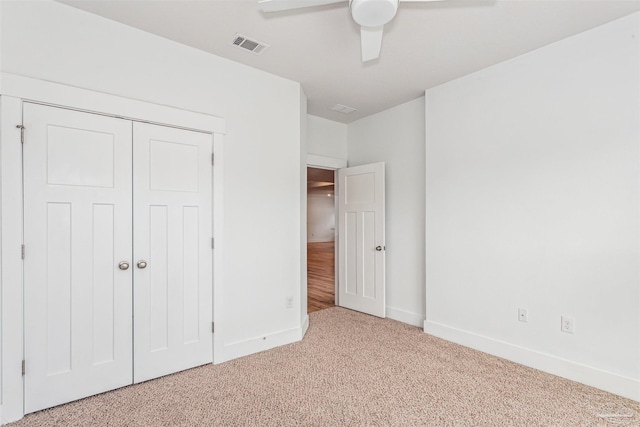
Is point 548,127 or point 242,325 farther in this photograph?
point 242,325

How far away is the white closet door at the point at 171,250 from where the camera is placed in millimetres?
2430

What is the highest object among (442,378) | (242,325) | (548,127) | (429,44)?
(429,44)

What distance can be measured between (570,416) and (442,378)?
78 cm

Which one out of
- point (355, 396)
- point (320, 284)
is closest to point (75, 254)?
point (355, 396)

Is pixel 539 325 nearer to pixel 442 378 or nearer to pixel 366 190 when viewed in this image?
pixel 442 378

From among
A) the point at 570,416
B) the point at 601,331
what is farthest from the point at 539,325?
the point at 570,416

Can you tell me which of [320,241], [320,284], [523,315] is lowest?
[320,284]

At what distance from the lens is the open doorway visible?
5.12 m

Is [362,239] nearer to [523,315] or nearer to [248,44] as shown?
[523,315]

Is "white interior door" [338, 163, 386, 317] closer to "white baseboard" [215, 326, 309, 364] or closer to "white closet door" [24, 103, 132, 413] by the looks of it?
"white baseboard" [215, 326, 309, 364]

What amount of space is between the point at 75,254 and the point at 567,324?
12.0ft

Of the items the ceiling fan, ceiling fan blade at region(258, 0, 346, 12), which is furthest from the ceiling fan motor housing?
ceiling fan blade at region(258, 0, 346, 12)

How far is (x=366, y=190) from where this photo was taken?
13.9 feet

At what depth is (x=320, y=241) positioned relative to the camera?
1473cm
